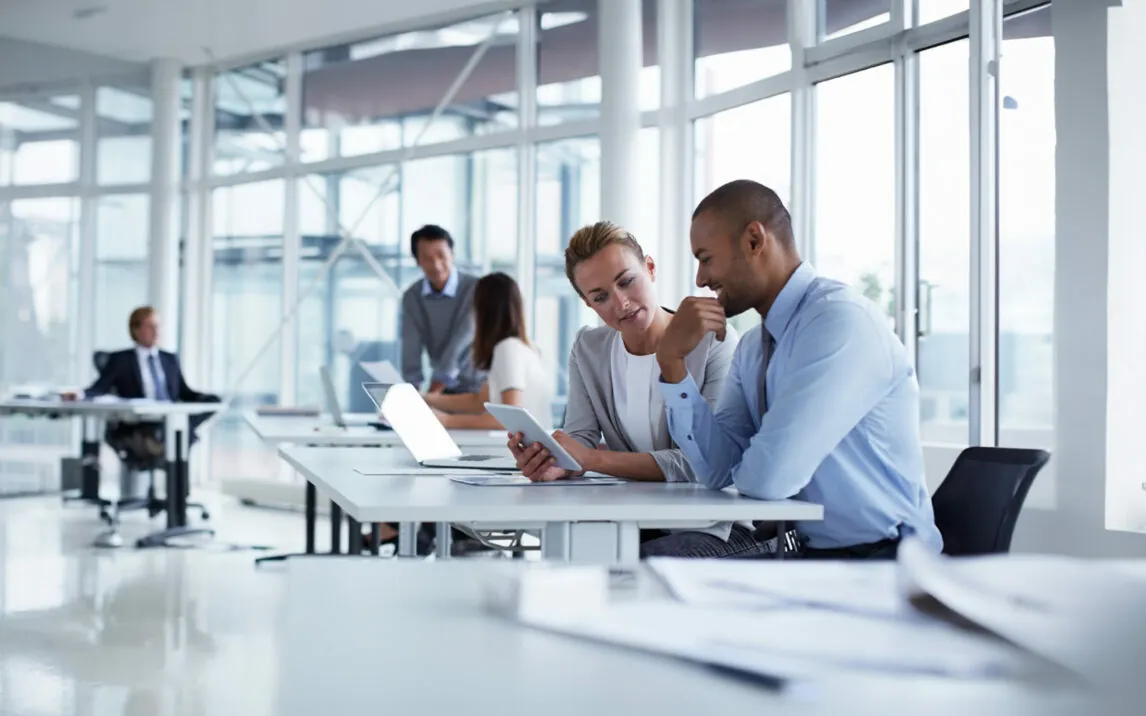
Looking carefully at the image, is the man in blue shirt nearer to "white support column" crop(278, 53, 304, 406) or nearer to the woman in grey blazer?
the woman in grey blazer

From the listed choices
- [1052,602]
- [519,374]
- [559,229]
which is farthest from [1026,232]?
[1052,602]

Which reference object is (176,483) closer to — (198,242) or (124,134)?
(198,242)

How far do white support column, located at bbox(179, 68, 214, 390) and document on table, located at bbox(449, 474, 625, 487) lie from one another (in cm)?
792

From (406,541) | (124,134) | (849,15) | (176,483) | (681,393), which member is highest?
(124,134)

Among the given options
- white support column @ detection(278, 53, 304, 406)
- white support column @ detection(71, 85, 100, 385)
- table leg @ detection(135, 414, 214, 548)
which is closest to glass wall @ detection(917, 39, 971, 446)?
table leg @ detection(135, 414, 214, 548)

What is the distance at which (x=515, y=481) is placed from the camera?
7.59ft

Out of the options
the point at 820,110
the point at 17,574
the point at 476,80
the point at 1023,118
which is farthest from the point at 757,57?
the point at 17,574

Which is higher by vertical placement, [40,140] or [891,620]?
[40,140]

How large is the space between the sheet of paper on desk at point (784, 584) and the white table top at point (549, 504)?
0.97 m

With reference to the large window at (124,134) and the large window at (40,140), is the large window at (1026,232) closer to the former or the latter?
the large window at (124,134)

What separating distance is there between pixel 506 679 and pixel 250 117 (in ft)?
30.8

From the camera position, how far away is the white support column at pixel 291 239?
29.3 feet

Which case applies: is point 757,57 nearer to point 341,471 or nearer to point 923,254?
point 923,254

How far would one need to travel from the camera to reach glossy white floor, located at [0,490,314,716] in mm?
3405
